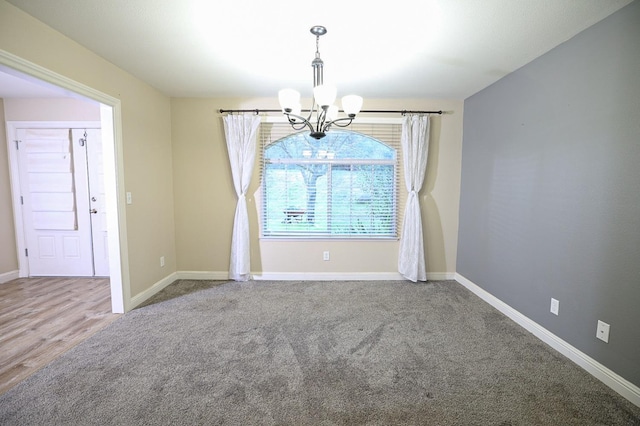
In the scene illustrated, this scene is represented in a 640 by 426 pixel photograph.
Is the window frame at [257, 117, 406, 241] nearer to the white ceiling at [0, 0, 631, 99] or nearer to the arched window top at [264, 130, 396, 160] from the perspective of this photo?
the arched window top at [264, 130, 396, 160]

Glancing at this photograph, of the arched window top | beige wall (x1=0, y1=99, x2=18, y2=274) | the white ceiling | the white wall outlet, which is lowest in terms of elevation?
the white wall outlet

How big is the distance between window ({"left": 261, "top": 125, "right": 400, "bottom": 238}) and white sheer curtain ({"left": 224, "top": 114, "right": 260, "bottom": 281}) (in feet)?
0.71

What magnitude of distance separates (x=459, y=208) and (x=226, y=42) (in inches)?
137

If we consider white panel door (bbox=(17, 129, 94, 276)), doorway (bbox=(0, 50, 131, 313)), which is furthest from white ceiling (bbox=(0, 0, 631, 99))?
white panel door (bbox=(17, 129, 94, 276))

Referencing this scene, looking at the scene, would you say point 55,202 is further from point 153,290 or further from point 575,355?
point 575,355

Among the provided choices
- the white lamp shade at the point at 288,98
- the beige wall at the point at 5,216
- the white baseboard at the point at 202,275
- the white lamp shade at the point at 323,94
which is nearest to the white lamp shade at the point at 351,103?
the white lamp shade at the point at 323,94

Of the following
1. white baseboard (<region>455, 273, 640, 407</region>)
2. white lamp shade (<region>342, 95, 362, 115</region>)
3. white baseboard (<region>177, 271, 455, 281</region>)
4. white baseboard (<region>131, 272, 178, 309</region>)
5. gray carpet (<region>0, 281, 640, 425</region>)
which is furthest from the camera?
white baseboard (<region>177, 271, 455, 281</region>)

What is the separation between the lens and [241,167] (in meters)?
3.69

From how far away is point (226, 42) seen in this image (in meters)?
2.24

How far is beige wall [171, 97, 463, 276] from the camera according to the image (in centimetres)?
372

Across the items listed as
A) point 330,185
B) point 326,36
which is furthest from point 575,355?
point 326,36

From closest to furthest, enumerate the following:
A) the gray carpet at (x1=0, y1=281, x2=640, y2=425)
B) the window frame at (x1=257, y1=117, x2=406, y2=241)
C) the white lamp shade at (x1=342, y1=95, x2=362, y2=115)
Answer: the gray carpet at (x1=0, y1=281, x2=640, y2=425), the white lamp shade at (x1=342, y1=95, x2=362, y2=115), the window frame at (x1=257, y1=117, x2=406, y2=241)

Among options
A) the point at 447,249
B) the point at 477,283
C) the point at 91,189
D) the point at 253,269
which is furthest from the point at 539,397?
the point at 91,189

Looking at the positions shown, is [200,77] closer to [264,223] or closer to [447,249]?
[264,223]
